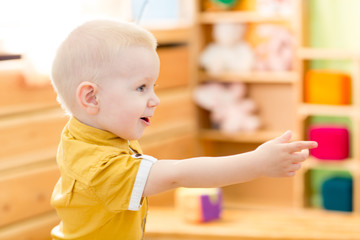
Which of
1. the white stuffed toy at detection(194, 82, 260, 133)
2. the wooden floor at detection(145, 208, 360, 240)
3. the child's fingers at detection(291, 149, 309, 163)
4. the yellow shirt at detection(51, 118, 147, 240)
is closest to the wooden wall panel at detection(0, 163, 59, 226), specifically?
the wooden floor at detection(145, 208, 360, 240)

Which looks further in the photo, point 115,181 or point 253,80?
point 253,80

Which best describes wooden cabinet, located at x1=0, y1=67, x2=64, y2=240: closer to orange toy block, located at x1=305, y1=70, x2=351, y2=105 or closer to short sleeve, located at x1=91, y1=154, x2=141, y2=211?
orange toy block, located at x1=305, y1=70, x2=351, y2=105

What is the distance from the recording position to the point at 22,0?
2475 millimetres

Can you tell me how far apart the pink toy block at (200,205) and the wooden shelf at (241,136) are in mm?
608

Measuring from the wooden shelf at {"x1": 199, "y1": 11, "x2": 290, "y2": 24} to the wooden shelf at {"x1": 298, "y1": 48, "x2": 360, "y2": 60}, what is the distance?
223 millimetres

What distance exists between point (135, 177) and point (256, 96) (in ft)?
8.19

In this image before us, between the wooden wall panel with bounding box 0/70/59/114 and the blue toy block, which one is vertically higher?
the wooden wall panel with bounding box 0/70/59/114

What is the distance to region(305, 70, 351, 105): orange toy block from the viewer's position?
3.00 m

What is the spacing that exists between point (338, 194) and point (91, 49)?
2316 mm

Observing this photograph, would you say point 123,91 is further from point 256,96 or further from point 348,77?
point 256,96

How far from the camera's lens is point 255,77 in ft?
10.8

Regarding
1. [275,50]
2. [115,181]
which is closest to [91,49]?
[115,181]

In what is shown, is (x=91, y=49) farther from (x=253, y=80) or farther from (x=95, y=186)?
(x=253, y=80)

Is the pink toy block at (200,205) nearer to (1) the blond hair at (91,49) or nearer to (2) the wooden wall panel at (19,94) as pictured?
(2) the wooden wall panel at (19,94)
